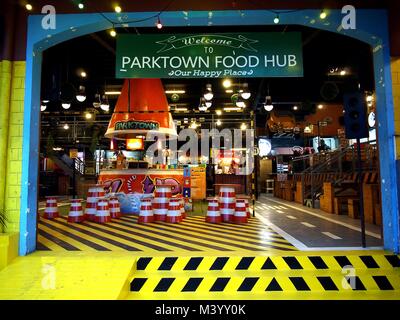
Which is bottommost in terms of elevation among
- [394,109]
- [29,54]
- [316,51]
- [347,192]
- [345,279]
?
[345,279]

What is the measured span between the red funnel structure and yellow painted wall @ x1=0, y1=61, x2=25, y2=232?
16.6 ft

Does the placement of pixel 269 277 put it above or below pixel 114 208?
below

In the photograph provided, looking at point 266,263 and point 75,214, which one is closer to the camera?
point 266,263

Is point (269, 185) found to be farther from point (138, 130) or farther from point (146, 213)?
point (146, 213)

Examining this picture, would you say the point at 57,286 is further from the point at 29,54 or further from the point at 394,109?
the point at 394,109

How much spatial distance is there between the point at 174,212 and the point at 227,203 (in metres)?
1.38

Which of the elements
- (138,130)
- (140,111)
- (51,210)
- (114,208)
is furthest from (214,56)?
(51,210)

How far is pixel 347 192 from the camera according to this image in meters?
8.55

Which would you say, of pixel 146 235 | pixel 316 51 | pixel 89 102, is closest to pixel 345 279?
pixel 146 235

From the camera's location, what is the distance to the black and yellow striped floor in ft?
15.0

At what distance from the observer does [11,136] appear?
15.2 feet

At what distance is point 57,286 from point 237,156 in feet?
72.7

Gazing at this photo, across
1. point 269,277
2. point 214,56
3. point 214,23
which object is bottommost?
point 269,277

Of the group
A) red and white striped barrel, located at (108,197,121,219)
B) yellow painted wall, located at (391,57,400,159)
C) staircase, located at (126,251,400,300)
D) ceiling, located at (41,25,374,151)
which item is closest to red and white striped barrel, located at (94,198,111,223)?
red and white striped barrel, located at (108,197,121,219)
